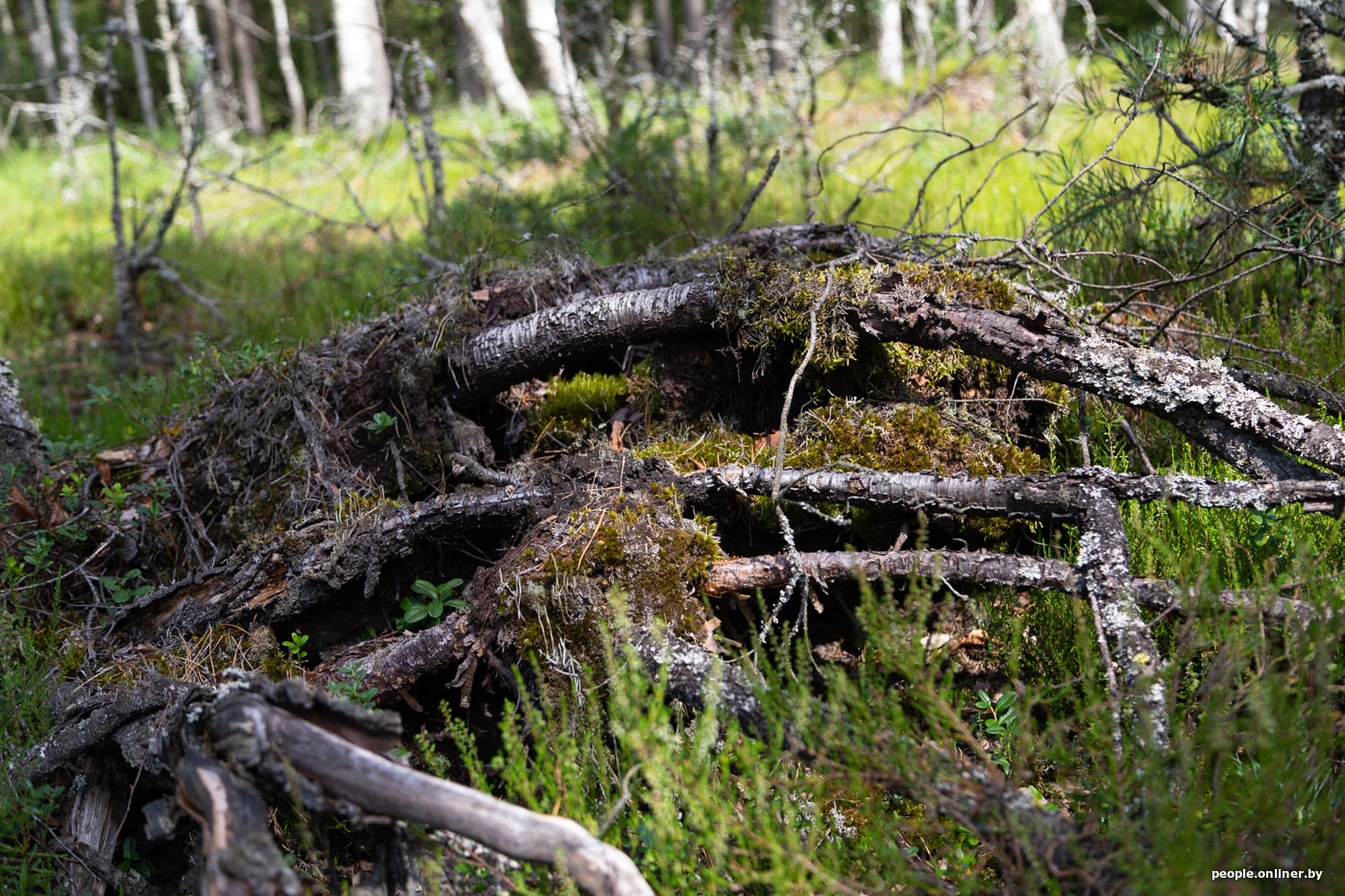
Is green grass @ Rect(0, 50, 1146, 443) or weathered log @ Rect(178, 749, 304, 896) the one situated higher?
green grass @ Rect(0, 50, 1146, 443)

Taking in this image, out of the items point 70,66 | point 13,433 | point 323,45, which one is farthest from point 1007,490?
point 323,45

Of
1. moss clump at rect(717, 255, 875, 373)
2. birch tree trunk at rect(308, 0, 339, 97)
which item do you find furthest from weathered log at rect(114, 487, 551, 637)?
birch tree trunk at rect(308, 0, 339, 97)

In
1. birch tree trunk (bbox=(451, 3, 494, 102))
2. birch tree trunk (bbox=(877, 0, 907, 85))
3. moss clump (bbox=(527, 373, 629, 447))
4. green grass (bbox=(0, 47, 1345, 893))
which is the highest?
birch tree trunk (bbox=(451, 3, 494, 102))

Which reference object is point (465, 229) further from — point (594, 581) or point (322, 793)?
point (322, 793)

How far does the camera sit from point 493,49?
1398 cm

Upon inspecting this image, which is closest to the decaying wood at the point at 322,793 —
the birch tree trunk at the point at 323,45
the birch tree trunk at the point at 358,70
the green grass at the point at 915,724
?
the green grass at the point at 915,724

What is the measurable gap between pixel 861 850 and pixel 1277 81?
11.4 ft

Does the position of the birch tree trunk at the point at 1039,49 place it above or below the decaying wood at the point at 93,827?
above

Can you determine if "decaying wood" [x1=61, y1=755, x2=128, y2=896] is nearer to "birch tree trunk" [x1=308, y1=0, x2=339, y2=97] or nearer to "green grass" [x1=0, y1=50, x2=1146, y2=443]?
"green grass" [x1=0, y1=50, x2=1146, y2=443]

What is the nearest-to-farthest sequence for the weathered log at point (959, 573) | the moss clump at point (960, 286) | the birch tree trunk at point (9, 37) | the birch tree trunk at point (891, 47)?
the weathered log at point (959, 573) < the moss clump at point (960, 286) < the birch tree trunk at point (891, 47) < the birch tree trunk at point (9, 37)

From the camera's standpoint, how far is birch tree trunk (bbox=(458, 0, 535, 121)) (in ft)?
44.5

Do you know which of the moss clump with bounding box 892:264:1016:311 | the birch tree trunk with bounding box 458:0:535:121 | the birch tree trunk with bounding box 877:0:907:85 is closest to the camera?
the moss clump with bounding box 892:264:1016:311

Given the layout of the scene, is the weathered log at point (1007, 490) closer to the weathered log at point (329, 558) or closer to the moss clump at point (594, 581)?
the moss clump at point (594, 581)

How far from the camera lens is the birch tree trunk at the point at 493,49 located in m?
13.6
